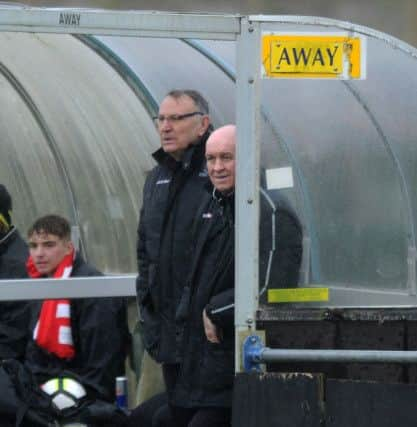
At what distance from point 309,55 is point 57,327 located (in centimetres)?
239

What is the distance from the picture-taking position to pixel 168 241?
235 inches

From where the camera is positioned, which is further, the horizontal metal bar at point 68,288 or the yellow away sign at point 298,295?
the horizontal metal bar at point 68,288

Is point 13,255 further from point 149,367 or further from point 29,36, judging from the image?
point 29,36

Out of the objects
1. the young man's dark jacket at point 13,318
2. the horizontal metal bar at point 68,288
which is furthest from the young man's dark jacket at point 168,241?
the young man's dark jacket at point 13,318

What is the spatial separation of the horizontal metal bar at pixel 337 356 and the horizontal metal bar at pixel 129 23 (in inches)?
47.3

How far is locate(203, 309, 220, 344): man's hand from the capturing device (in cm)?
553

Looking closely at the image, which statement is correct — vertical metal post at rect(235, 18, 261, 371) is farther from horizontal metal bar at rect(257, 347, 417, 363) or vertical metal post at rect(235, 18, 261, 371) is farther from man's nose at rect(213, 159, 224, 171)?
man's nose at rect(213, 159, 224, 171)

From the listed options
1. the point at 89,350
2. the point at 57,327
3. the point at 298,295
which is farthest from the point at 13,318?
the point at 298,295

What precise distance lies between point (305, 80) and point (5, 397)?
2529 millimetres

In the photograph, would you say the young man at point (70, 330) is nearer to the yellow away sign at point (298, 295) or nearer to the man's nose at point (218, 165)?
the man's nose at point (218, 165)

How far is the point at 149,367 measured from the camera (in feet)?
23.7

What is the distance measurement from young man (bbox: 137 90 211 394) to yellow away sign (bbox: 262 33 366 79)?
896mm

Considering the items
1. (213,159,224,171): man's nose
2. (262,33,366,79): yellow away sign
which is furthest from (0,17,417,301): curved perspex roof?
(213,159,224,171): man's nose

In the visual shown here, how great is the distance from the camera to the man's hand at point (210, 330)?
5.53 meters
